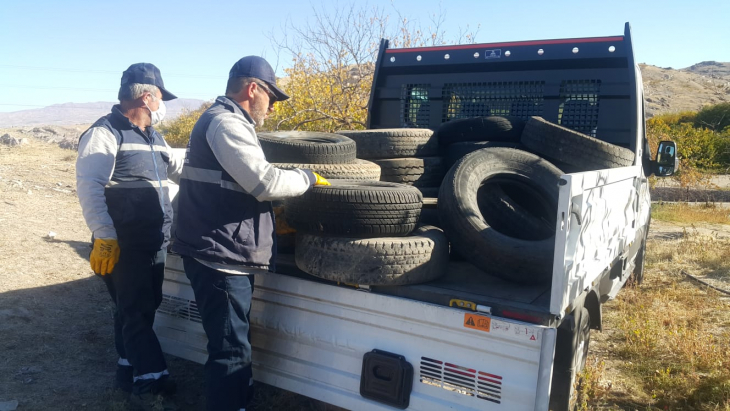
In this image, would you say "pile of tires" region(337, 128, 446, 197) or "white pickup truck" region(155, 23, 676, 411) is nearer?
"white pickup truck" region(155, 23, 676, 411)

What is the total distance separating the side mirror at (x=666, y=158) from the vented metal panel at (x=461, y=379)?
366cm

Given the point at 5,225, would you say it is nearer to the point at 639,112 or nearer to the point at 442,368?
the point at 442,368

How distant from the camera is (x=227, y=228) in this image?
276 centimetres

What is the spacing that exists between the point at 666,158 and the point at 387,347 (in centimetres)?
388

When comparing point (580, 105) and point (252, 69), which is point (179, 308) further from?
point (580, 105)

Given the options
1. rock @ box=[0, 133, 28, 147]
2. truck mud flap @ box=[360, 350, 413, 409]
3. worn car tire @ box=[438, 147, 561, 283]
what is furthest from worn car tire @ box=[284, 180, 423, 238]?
rock @ box=[0, 133, 28, 147]

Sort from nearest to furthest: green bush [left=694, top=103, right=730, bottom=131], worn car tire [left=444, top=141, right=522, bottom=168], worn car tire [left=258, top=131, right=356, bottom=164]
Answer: worn car tire [left=258, top=131, right=356, bottom=164] → worn car tire [left=444, top=141, right=522, bottom=168] → green bush [left=694, top=103, right=730, bottom=131]

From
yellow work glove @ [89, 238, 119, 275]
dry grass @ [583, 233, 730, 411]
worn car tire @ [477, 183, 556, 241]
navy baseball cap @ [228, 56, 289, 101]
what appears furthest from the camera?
dry grass @ [583, 233, 730, 411]

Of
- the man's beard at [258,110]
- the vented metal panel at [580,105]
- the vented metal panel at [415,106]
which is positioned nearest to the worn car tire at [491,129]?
the vented metal panel at [580,105]

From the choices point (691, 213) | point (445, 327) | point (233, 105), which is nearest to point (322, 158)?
point (233, 105)

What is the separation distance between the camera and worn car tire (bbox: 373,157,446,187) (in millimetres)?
4113

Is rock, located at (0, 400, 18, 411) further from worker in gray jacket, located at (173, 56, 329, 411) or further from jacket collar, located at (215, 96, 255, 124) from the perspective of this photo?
jacket collar, located at (215, 96, 255, 124)

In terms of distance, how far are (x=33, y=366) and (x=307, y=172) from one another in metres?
2.70

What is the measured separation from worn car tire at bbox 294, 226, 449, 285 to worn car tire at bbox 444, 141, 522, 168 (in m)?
1.70
